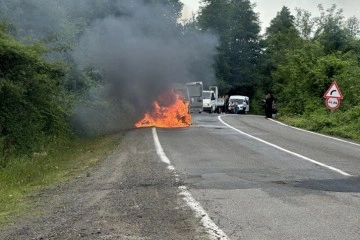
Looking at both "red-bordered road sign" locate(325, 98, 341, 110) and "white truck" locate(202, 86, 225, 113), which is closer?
"red-bordered road sign" locate(325, 98, 341, 110)

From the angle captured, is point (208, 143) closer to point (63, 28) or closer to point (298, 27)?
point (63, 28)

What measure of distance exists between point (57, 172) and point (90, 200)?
462cm

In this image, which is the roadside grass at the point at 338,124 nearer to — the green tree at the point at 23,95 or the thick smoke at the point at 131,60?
the thick smoke at the point at 131,60

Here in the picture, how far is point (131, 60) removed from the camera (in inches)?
1043

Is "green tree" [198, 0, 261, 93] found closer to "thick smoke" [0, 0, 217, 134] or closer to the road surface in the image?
"thick smoke" [0, 0, 217, 134]

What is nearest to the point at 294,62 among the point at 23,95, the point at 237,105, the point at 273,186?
the point at 237,105

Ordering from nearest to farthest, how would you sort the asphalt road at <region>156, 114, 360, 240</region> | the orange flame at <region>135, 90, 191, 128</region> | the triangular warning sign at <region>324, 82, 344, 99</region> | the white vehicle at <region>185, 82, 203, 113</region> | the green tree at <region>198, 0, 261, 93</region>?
1. the asphalt road at <region>156, 114, 360, 240</region>
2. the triangular warning sign at <region>324, 82, 344, 99</region>
3. the orange flame at <region>135, 90, 191, 128</region>
4. the white vehicle at <region>185, 82, 203, 113</region>
5. the green tree at <region>198, 0, 261, 93</region>

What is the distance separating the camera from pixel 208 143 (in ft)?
60.7

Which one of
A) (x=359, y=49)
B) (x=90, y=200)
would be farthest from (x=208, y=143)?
(x=359, y=49)

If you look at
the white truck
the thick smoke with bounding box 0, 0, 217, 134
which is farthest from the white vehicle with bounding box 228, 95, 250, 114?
the thick smoke with bounding box 0, 0, 217, 134

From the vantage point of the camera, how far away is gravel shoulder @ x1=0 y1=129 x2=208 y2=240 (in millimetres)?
6797

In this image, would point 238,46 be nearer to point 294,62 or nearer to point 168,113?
point 294,62

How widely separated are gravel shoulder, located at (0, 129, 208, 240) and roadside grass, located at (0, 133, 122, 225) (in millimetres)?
354

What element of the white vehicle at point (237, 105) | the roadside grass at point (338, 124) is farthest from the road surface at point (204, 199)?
the white vehicle at point (237, 105)
